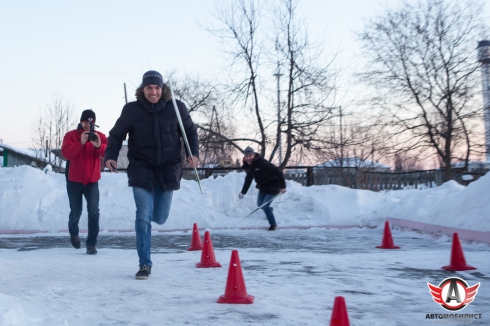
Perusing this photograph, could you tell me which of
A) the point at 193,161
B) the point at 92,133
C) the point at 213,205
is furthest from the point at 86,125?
the point at 213,205

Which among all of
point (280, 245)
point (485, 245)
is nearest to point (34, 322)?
point (280, 245)

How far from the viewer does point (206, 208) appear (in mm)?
15047

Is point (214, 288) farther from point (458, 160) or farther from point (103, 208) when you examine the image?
point (458, 160)

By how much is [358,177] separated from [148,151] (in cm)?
1572

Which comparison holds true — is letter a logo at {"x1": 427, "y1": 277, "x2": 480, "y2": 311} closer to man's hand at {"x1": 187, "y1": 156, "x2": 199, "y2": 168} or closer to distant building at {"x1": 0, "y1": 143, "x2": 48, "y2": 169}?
man's hand at {"x1": 187, "y1": 156, "x2": 199, "y2": 168}

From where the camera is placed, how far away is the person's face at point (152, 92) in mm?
5434

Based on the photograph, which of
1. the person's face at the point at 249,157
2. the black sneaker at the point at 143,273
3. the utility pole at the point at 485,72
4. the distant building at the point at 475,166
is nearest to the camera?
the black sneaker at the point at 143,273

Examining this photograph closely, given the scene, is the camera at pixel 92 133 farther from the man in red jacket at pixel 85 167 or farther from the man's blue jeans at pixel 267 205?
the man's blue jeans at pixel 267 205

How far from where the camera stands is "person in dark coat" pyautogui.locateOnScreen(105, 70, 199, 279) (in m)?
5.38

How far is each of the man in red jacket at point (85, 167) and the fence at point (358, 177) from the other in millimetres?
10888

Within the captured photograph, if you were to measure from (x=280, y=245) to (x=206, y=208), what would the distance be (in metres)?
6.18

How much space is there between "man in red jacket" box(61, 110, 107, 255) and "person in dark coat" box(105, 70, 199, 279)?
6.41 ft

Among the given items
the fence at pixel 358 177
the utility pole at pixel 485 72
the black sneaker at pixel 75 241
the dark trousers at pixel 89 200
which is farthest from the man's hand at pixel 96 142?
the utility pole at pixel 485 72

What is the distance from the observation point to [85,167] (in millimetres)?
7434
